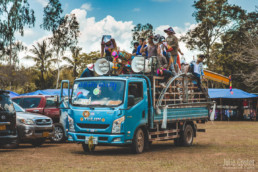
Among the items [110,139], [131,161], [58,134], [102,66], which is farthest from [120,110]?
[58,134]

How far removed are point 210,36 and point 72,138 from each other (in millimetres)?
40861

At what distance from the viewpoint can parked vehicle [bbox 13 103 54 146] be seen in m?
14.1

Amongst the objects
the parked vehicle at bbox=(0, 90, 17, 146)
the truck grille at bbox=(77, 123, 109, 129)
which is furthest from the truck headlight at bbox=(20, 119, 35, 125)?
the truck grille at bbox=(77, 123, 109, 129)

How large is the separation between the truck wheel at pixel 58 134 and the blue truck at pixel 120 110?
11.6 ft

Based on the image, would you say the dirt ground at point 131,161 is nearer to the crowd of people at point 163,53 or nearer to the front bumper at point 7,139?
the front bumper at point 7,139

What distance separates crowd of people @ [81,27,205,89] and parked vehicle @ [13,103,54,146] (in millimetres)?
2465

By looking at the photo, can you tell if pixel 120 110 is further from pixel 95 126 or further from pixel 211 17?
pixel 211 17

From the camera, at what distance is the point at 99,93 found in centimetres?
1205

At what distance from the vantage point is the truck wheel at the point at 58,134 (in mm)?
16766

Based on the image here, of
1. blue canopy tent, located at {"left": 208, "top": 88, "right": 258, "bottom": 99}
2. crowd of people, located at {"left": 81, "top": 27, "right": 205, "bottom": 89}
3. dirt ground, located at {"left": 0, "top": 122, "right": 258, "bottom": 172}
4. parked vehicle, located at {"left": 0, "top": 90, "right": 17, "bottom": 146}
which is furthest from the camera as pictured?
blue canopy tent, located at {"left": 208, "top": 88, "right": 258, "bottom": 99}

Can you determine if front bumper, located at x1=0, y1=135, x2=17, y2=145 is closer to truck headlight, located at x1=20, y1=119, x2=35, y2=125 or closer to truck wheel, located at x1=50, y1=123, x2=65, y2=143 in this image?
truck headlight, located at x1=20, y1=119, x2=35, y2=125

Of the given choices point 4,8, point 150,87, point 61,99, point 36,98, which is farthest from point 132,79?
point 4,8

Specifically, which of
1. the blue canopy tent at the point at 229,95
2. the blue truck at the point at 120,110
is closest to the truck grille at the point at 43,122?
the blue truck at the point at 120,110

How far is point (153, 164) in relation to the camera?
9.96m
